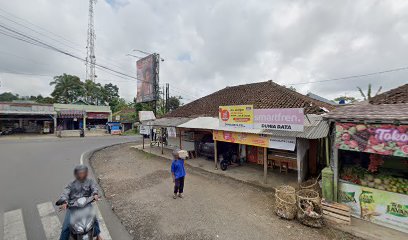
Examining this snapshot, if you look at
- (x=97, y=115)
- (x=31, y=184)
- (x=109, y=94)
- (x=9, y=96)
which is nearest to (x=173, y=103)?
(x=97, y=115)

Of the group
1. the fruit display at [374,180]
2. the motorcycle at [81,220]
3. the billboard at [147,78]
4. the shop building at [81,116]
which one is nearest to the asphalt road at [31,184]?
the motorcycle at [81,220]

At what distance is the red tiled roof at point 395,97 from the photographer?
252 inches

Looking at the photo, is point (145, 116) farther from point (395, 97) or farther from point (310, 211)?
point (395, 97)

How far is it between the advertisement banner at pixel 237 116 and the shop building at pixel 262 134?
0.49 ft

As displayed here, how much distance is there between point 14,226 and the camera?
4609 millimetres

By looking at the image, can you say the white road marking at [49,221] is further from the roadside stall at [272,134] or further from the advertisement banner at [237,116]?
the advertisement banner at [237,116]

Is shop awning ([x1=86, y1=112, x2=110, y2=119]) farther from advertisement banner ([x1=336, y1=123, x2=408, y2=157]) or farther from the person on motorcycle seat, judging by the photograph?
advertisement banner ([x1=336, y1=123, x2=408, y2=157])

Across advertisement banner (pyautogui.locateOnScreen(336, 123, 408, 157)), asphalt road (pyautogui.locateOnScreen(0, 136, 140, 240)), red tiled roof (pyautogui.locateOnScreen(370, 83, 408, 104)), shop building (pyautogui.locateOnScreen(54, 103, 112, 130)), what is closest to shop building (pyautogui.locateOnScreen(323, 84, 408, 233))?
advertisement banner (pyautogui.locateOnScreen(336, 123, 408, 157))

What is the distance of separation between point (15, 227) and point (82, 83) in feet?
149

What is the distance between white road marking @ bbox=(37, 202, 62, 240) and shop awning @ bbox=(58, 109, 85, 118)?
30.8 m

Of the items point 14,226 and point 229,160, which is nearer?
point 14,226

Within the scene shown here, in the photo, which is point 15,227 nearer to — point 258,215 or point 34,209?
point 34,209

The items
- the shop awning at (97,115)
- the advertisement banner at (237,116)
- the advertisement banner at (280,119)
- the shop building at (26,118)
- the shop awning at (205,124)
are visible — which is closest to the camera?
the advertisement banner at (280,119)

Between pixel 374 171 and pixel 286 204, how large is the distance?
9.86ft
